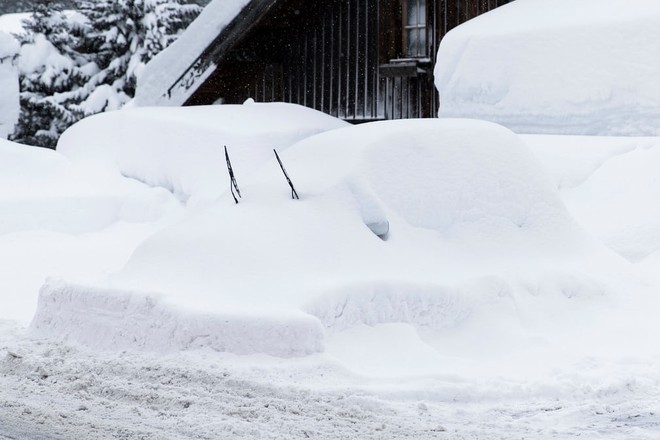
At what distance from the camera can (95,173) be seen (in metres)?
13.0

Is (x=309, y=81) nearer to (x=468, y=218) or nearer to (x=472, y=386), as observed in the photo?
(x=468, y=218)

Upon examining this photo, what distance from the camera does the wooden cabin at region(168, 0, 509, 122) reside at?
15.6 metres

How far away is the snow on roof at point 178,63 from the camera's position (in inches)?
641

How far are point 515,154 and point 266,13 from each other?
29.1 ft

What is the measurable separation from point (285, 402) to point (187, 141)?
7.39 m

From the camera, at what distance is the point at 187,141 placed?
12438 mm

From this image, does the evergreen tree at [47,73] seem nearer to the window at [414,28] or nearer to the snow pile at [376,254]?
the window at [414,28]

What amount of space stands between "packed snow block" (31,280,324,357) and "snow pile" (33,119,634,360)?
0.01 meters

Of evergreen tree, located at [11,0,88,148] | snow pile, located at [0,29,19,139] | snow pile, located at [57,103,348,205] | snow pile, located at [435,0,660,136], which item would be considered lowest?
evergreen tree, located at [11,0,88,148]

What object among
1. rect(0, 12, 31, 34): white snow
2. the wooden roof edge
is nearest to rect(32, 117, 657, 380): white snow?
the wooden roof edge

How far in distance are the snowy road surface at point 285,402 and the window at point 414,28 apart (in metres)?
10.1

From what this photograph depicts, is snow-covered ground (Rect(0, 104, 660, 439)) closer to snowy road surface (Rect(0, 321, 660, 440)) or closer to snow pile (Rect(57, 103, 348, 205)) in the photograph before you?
snowy road surface (Rect(0, 321, 660, 440))

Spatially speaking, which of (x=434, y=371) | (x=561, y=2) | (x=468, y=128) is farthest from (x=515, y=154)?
(x=561, y=2)

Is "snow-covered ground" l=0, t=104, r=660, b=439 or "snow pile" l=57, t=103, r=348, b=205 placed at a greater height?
"snow-covered ground" l=0, t=104, r=660, b=439
